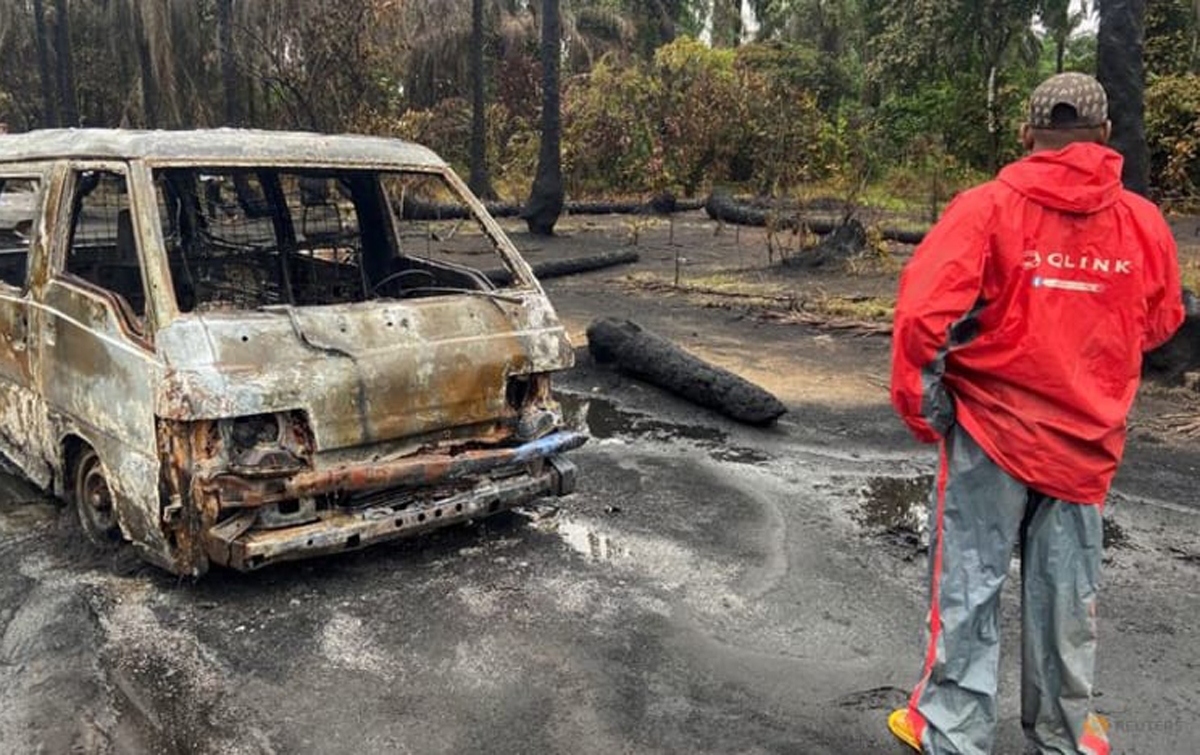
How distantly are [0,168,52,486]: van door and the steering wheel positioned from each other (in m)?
1.78

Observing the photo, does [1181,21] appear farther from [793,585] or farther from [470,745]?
[470,745]

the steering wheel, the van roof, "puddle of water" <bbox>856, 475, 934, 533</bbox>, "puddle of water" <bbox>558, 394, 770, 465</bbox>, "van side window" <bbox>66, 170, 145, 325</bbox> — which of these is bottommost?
"puddle of water" <bbox>856, 475, 934, 533</bbox>

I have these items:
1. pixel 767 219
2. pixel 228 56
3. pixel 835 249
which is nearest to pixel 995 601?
pixel 835 249

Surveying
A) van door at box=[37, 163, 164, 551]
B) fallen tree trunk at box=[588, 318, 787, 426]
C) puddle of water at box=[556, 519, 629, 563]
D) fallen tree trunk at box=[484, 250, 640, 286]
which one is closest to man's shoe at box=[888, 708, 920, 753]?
puddle of water at box=[556, 519, 629, 563]

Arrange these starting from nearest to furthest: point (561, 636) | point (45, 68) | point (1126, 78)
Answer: point (561, 636) → point (1126, 78) → point (45, 68)

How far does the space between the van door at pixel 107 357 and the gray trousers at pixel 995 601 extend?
2993 mm

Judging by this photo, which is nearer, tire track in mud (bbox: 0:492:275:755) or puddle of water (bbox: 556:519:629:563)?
tire track in mud (bbox: 0:492:275:755)

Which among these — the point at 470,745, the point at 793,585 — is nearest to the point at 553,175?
the point at 793,585

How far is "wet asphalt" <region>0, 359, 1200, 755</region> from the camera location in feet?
11.5

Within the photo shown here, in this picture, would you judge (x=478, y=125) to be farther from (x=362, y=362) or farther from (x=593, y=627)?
(x=593, y=627)

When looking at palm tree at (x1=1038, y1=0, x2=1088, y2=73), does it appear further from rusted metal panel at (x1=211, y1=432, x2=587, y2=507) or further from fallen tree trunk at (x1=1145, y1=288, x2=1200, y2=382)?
rusted metal panel at (x1=211, y1=432, x2=587, y2=507)

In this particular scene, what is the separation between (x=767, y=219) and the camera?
15.8 metres

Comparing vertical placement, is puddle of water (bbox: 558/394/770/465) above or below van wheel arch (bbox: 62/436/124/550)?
below

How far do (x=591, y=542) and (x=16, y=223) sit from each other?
3.57 m
